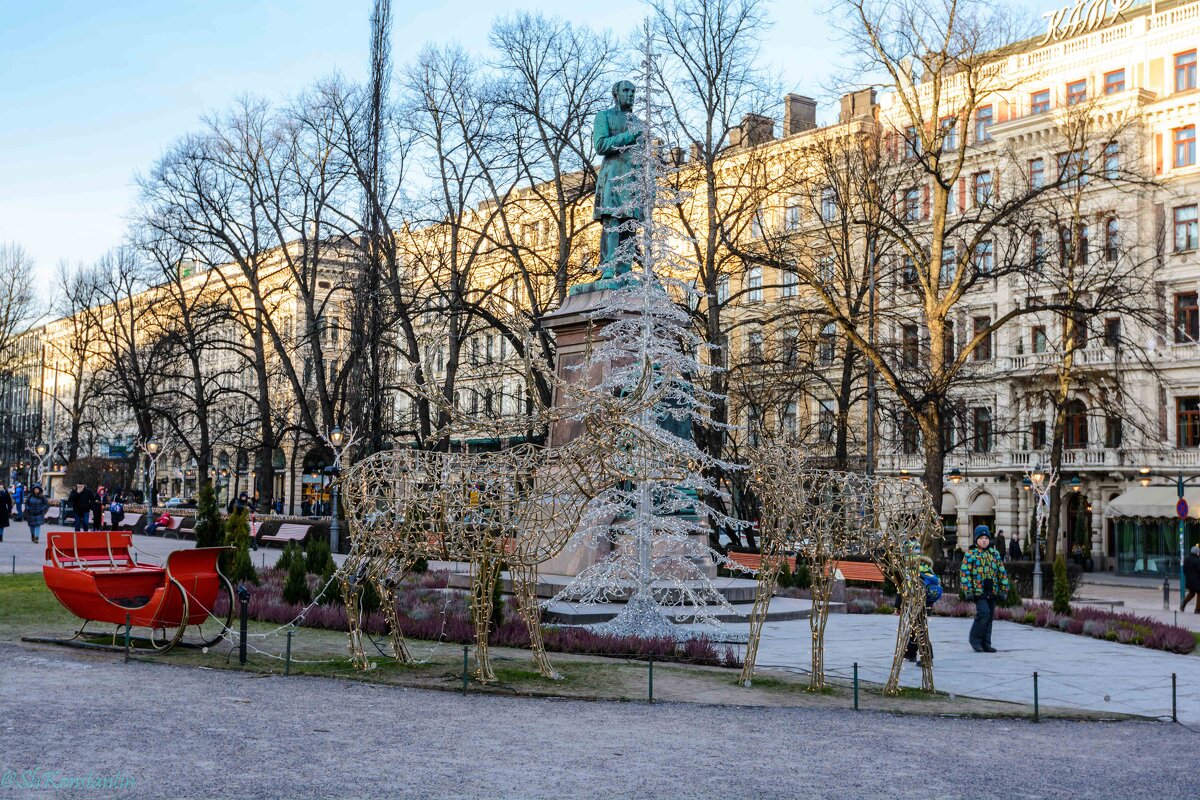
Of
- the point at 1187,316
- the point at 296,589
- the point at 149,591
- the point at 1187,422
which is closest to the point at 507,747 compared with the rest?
the point at 149,591

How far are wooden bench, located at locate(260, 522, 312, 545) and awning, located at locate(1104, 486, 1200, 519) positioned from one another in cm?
3041

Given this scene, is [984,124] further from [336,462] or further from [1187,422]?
[336,462]

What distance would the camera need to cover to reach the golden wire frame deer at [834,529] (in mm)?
12711

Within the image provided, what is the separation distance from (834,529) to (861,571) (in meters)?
15.0

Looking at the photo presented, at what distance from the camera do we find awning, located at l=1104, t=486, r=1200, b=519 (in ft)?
157

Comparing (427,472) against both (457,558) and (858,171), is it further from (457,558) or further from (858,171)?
(858,171)

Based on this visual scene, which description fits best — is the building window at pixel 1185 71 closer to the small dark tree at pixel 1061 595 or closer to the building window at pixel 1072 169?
the building window at pixel 1072 169

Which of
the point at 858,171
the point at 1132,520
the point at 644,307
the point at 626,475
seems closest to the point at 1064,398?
the point at 858,171

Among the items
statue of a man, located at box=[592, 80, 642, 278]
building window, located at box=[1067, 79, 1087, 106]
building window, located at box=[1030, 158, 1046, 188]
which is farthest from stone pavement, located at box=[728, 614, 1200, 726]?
building window, located at box=[1067, 79, 1087, 106]

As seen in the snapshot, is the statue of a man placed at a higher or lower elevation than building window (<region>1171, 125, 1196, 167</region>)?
lower

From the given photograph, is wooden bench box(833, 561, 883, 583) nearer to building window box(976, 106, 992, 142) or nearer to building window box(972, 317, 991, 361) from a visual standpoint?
building window box(972, 317, 991, 361)

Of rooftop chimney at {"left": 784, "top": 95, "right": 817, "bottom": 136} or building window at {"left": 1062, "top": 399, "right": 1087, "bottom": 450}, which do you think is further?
rooftop chimney at {"left": 784, "top": 95, "right": 817, "bottom": 136}

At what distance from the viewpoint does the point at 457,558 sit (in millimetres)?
12570

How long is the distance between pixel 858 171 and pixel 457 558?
91.3 feet
